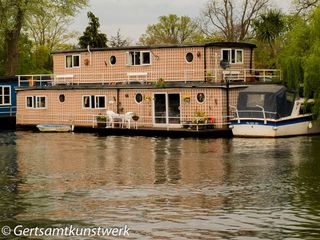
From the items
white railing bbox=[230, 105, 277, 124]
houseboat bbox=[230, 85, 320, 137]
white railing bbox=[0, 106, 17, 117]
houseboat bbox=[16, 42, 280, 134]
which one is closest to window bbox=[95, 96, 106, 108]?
houseboat bbox=[16, 42, 280, 134]

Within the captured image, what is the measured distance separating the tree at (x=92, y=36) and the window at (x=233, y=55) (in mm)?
23220

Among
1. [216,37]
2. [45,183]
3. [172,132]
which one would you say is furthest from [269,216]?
[216,37]

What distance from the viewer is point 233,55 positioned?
46594 mm

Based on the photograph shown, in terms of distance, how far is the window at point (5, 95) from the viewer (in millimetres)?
56375

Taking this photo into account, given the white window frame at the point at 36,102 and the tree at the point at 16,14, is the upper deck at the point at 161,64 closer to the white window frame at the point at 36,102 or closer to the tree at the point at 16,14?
the white window frame at the point at 36,102

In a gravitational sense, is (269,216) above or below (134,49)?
below

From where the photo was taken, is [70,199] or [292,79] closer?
[70,199]

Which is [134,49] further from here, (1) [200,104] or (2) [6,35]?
(2) [6,35]

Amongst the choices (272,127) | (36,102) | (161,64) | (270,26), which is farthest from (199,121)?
(270,26)

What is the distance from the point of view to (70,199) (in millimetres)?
23125

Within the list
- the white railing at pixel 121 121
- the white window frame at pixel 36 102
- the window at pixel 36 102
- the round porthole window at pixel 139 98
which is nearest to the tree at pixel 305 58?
the white railing at pixel 121 121

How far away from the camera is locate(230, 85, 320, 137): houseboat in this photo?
40750 mm

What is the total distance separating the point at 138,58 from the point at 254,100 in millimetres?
9521

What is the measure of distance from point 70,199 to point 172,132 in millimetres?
20790
